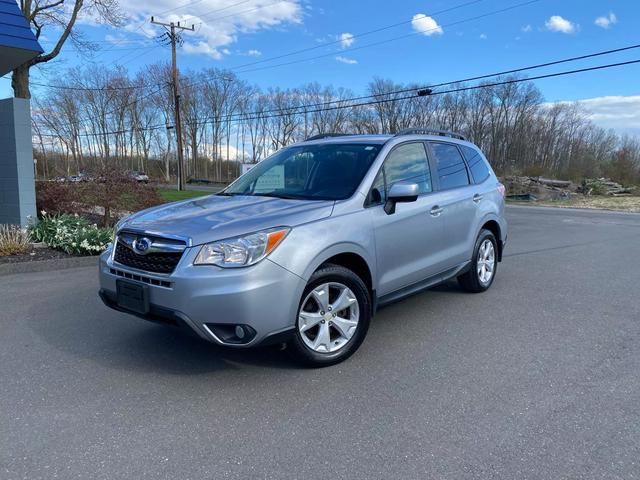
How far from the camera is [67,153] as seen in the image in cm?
5894

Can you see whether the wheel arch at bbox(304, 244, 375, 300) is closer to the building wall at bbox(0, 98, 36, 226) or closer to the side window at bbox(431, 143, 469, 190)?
the side window at bbox(431, 143, 469, 190)

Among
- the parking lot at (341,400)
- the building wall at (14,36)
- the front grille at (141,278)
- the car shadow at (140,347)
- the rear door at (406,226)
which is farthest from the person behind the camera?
the building wall at (14,36)

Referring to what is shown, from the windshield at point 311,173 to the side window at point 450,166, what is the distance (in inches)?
40.3

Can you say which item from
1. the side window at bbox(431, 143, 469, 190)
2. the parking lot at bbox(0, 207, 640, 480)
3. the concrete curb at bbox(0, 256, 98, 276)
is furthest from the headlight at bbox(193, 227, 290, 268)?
the concrete curb at bbox(0, 256, 98, 276)

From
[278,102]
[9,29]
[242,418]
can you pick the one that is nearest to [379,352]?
[242,418]

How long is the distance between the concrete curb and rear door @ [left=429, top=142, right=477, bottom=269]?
594 centimetres

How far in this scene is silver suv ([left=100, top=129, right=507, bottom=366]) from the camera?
322 cm

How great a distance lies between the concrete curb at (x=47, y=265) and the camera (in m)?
7.30

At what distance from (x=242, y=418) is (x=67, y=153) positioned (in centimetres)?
6471

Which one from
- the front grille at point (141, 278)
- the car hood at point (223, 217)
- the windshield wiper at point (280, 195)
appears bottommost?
the front grille at point (141, 278)

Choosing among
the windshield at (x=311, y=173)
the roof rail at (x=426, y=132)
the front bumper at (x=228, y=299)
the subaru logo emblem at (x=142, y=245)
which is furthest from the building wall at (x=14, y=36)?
the front bumper at (x=228, y=299)

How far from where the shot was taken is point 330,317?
3.71 meters

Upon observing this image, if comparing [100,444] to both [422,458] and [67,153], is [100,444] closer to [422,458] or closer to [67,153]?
[422,458]

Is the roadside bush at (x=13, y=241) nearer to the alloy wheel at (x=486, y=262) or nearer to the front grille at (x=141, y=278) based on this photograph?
the front grille at (x=141, y=278)
